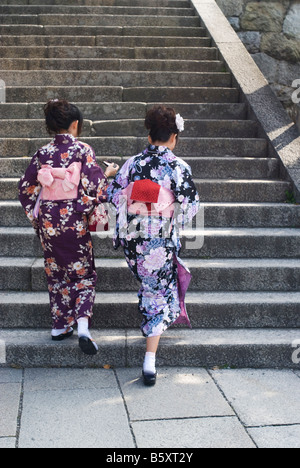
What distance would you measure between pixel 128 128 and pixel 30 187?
2.64m

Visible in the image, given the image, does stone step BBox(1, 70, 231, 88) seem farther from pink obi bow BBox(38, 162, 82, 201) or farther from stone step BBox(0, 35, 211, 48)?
pink obi bow BBox(38, 162, 82, 201)

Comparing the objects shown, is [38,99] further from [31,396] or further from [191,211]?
[31,396]

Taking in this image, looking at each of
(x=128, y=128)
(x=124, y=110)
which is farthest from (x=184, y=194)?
(x=124, y=110)

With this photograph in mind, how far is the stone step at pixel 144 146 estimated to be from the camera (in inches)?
229

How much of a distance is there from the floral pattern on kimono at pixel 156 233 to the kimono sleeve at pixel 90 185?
0.07m

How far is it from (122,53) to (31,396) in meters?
5.67

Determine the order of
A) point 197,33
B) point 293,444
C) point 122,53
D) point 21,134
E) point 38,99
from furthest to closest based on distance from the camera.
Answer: point 197,33 < point 122,53 < point 38,99 < point 21,134 < point 293,444

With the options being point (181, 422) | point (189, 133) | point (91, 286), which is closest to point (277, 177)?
point (189, 133)

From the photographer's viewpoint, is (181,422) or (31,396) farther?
(31,396)

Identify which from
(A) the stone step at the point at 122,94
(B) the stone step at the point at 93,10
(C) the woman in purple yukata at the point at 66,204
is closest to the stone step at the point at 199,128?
(A) the stone step at the point at 122,94

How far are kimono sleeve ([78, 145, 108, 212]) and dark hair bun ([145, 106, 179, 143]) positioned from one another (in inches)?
17.5

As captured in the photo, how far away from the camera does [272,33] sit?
9.87m

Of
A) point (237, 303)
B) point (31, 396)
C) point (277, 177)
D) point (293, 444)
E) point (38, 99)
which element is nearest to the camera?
point (293, 444)

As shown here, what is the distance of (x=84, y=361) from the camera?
3885 millimetres
